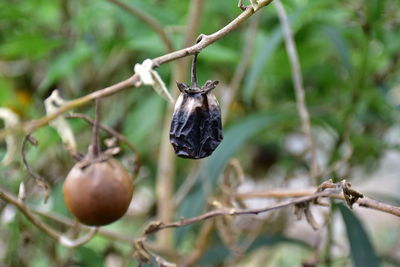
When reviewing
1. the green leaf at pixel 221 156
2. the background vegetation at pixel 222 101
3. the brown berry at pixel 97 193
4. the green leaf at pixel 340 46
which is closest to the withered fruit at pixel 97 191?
the brown berry at pixel 97 193

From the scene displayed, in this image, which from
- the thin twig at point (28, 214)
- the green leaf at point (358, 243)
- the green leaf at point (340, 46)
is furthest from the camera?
the green leaf at point (340, 46)

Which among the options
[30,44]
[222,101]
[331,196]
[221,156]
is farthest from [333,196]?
[222,101]

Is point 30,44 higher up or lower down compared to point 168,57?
higher up

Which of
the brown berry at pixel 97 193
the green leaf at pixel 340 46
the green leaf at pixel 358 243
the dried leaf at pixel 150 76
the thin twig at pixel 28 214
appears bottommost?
the thin twig at pixel 28 214

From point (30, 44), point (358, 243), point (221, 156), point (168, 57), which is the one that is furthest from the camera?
point (30, 44)

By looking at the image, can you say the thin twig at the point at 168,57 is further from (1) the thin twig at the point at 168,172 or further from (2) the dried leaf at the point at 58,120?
(1) the thin twig at the point at 168,172

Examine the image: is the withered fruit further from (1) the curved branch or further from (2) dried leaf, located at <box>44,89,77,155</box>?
(1) the curved branch

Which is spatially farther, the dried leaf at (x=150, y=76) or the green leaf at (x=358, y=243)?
the green leaf at (x=358, y=243)

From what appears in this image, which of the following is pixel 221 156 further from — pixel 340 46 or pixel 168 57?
pixel 168 57
